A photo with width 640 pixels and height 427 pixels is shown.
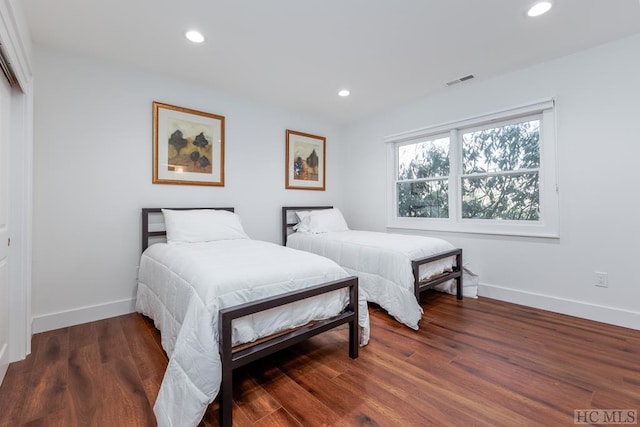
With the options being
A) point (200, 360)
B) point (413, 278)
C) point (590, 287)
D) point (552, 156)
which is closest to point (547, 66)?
point (552, 156)

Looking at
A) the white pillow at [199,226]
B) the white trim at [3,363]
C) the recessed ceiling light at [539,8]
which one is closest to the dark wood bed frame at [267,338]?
the white trim at [3,363]

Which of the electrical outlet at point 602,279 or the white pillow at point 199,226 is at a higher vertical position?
the white pillow at point 199,226

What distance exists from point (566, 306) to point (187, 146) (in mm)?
4056

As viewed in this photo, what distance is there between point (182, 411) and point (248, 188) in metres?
2.69

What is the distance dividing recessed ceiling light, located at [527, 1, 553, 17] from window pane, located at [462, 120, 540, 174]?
1.19 m

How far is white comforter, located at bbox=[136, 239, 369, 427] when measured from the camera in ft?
4.43

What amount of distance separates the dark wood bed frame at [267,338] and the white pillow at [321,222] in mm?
1857

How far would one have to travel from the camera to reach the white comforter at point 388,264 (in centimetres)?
254

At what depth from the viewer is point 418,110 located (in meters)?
3.78

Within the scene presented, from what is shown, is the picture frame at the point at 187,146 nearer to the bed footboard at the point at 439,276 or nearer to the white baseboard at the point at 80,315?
the white baseboard at the point at 80,315

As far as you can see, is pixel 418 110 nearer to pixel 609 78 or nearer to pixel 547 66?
pixel 547 66

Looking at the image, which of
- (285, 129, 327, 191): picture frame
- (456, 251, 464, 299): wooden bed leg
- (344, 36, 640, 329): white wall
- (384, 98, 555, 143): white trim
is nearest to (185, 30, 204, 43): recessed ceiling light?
(285, 129, 327, 191): picture frame

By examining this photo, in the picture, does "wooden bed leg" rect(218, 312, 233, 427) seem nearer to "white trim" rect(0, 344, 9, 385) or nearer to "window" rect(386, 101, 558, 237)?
"white trim" rect(0, 344, 9, 385)

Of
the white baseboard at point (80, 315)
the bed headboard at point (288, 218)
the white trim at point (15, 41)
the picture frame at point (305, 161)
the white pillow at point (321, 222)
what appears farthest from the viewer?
the picture frame at point (305, 161)
